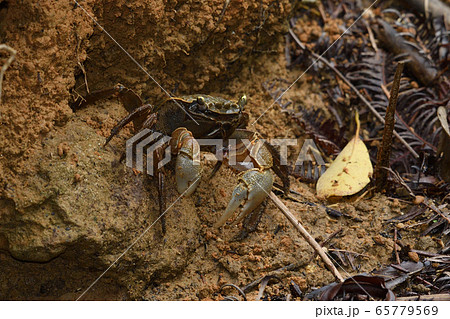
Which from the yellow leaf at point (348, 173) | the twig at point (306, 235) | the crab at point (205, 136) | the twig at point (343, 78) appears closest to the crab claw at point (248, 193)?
the crab at point (205, 136)

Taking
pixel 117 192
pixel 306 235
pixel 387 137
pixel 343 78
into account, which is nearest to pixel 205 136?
pixel 117 192

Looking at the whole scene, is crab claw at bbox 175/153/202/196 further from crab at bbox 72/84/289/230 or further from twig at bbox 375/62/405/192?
twig at bbox 375/62/405/192

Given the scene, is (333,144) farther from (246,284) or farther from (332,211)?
(246,284)

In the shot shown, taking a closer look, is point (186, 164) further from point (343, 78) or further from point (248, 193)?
point (343, 78)

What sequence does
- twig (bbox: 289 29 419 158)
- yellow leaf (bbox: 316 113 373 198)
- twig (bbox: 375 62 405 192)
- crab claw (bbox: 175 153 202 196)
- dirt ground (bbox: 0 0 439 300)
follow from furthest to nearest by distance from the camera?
1. twig (bbox: 289 29 419 158)
2. yellow leaf (bbox: 316 113 373 198)
3. twig (bbox: 375 62 405 192)
4. crab claw (bbox: 175 153 202 196)
5. dirt ground (bbox: 0 0 439 300)

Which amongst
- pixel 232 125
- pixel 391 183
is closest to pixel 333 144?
pixel 391 183

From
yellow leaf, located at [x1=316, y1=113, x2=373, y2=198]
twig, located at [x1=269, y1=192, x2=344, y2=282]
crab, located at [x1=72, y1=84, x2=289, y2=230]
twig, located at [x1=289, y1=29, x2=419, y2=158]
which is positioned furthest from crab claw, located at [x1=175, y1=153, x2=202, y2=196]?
twig, located at [x1=289, y1=29, x2=419, y2=158]
